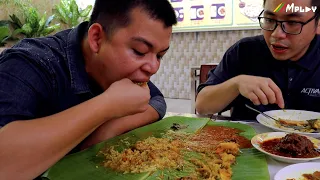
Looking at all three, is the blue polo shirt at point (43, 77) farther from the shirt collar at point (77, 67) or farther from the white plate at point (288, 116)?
the white plate at point (288, 116)

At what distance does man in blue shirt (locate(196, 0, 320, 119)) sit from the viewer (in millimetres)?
1859

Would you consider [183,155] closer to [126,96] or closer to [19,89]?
[126,96]

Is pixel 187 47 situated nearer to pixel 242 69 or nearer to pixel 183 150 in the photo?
pixel 242 69

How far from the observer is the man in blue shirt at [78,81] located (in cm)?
111

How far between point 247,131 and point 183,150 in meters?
0.49

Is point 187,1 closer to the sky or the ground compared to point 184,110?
closer to the sky

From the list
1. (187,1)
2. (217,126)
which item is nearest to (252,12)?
(187,1)

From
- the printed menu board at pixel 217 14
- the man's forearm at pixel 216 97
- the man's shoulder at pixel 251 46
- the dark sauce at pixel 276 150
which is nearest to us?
the dark sauce at pixel 276 150

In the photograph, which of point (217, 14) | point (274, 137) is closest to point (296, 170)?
point (274, 137)

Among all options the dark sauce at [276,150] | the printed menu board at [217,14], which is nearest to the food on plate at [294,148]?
the dark sauce at [276,150]

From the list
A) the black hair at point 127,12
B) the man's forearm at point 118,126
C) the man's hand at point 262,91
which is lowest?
the man's forearm at point 118,126

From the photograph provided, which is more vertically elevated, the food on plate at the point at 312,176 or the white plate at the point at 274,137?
the white plate at the point at 274,137

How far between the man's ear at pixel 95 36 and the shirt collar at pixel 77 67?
0.46ft

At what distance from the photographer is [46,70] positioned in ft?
4.46
